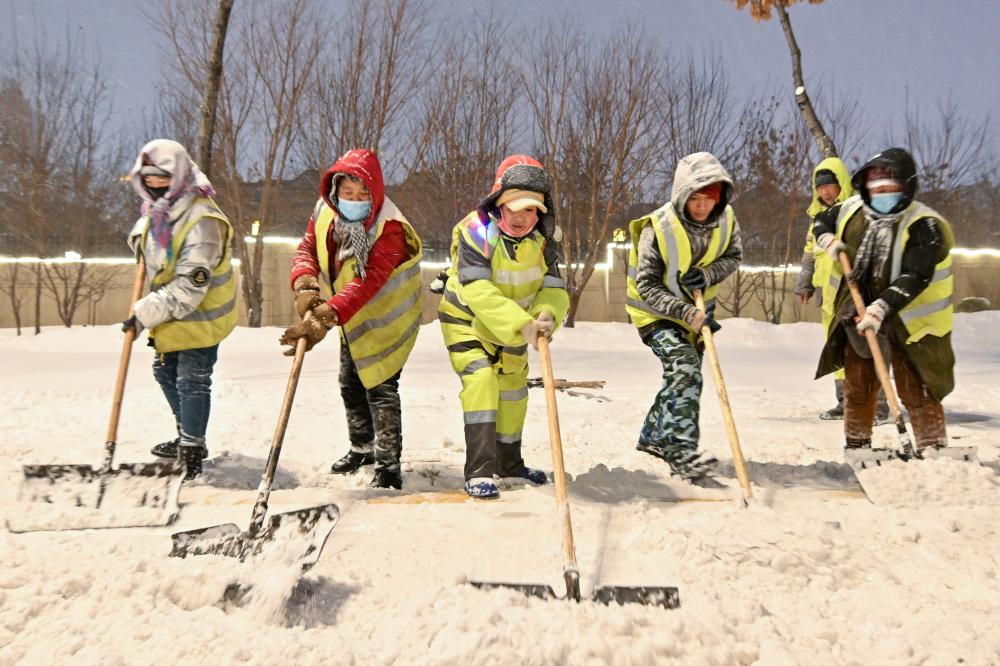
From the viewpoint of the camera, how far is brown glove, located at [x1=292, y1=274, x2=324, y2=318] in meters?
3.43

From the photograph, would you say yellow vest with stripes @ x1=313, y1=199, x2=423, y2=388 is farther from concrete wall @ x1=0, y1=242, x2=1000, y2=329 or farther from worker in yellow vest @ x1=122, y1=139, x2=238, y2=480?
concrete wall @ x1=0, y1=242, x2=1000, y2=329

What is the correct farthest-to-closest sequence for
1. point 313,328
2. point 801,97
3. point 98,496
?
point 801,97, point 313,328, point 98,496

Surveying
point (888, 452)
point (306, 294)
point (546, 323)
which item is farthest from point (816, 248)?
point (306, 294)

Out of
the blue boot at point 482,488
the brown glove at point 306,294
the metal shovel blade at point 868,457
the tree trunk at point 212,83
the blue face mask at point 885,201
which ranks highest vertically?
the tree trunk at point 212,83

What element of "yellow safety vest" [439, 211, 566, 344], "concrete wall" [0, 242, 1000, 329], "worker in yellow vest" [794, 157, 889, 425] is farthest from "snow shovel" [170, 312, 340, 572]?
"concrete wall" [0, 242, 1000, 329]

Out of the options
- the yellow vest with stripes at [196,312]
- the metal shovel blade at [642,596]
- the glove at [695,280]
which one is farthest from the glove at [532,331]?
the yellow vest with stripes at [196,312]

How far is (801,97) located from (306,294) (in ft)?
29.9

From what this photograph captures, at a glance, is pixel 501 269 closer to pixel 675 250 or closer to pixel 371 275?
pixel 371 275

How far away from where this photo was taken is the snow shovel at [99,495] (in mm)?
2982

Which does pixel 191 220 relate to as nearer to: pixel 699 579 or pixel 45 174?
pixel 699 579

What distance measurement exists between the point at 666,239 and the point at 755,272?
16072 mm

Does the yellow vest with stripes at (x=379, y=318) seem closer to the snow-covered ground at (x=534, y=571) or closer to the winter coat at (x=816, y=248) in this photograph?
the snow-covered ground at (x=534, y=571)

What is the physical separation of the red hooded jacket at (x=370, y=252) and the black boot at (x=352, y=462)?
3.40 feet

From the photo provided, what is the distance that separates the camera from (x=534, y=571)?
98.9 inches
